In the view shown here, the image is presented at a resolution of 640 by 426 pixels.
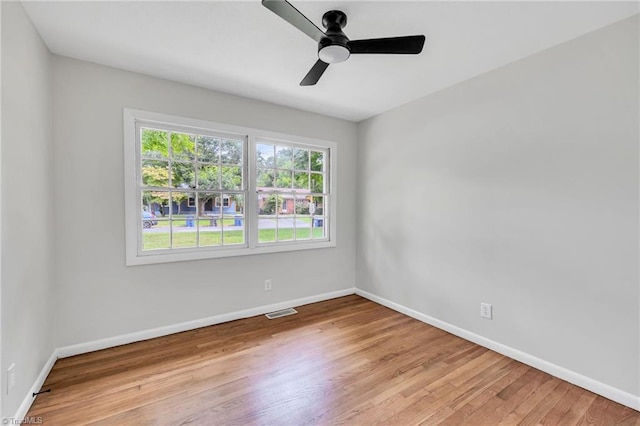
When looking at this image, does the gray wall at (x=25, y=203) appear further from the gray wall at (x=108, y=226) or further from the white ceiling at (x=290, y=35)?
the white ceiling at (x=290, y=35)

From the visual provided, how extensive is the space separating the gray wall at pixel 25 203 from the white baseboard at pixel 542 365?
327cm

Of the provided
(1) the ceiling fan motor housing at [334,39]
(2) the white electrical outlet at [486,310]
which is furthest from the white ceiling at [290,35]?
(2) the white electrical outlet at [486,310]

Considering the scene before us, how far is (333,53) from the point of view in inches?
71.4

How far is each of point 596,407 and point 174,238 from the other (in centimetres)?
357

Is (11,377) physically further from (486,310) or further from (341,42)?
(486,310)

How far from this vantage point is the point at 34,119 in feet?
6.33

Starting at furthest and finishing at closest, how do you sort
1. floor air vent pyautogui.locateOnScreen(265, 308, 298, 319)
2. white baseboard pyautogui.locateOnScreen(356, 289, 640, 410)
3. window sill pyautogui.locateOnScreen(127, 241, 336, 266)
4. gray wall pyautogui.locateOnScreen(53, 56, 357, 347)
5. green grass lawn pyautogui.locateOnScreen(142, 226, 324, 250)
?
floor air vent pyautogui.locateOnScreen(265, 308, 298, 319) < green grass lawn pyautogui.locateOnScreen(142, 226, 324, 250) < window sill pyautogui.locateOnScreen(127, 241, 336, 266) < gray wall pyautogui.locateOnScreen(53, 56, 357, 347) < white baseboard pyautogui.locateOnScreen(356, 289, 640, 410)

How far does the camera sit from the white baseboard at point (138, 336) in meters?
1.88

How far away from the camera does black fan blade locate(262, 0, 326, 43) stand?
143 cm

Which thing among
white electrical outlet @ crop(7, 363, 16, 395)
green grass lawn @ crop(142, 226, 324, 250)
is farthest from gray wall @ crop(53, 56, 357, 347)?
white electrical outlet @ crop(7, 363, 16, 395)

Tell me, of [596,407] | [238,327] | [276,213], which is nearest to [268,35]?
[276,213]

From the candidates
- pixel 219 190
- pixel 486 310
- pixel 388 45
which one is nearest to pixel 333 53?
pixel 388 45

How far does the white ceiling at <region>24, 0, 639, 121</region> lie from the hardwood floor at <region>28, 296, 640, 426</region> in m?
2.51

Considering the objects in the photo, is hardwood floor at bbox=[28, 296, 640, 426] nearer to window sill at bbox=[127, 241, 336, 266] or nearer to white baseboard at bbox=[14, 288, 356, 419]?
white baseboard at bbox=[14, 288, 356, 419]
